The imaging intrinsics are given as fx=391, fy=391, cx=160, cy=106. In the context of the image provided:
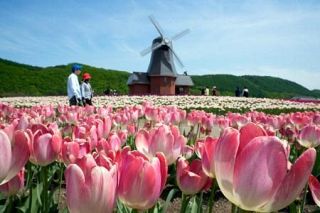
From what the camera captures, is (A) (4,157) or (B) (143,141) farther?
(B) (143,141)

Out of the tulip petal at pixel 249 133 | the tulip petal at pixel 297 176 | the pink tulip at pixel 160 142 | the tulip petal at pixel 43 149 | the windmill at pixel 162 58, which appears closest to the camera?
the tulip petal at pixel 297 176

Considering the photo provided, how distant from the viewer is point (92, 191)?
1.07 m

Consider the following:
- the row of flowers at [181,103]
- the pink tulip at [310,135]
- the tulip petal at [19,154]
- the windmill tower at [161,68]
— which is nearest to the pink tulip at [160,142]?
the tulip petal at [19,154]

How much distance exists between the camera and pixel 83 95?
39.2 feet

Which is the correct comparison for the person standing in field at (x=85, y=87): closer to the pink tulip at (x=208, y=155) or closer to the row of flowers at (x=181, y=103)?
the row of flowers at (x=181, y=103)

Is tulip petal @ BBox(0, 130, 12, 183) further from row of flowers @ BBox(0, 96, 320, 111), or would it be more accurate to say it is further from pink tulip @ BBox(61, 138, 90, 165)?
row of flowers @ BBox(0, 96, 320, 111)

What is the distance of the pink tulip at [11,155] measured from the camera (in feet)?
4.62

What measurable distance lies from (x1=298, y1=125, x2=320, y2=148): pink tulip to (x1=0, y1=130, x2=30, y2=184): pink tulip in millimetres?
3187

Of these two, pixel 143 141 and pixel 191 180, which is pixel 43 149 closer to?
pixel 143 141

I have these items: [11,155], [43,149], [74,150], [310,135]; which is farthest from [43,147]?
[310,135]

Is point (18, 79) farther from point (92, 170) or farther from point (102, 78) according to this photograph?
point (92, 170)

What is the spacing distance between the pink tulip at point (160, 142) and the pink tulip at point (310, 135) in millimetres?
2318

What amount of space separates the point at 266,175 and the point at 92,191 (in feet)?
1.58

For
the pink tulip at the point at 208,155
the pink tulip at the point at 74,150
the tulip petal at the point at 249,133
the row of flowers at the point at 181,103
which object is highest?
the tulip petal at the point at 249,133
